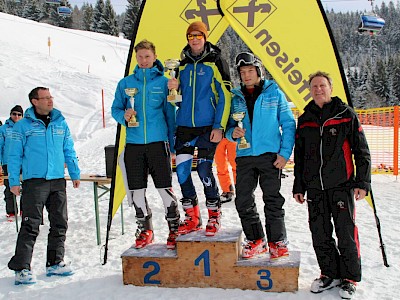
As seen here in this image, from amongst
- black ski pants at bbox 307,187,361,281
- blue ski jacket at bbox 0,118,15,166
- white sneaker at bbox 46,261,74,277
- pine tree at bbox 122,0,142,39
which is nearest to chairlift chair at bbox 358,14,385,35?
blue ski jacket at bbox 0,118,15,166

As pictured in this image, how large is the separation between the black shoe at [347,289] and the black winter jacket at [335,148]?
2.44ft

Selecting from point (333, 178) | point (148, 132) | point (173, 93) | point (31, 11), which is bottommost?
point (333, 178)

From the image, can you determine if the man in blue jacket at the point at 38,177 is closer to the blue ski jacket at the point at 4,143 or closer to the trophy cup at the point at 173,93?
the trophy cup at the point at 173,93

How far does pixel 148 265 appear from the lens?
3.60 meters

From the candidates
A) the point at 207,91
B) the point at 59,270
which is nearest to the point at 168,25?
the point at 207,91

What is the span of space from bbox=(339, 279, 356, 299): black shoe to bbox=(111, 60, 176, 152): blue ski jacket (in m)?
1.80

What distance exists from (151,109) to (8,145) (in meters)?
3.78

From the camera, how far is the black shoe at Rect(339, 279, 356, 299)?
3105 mm

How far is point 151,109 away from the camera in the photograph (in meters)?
3.64

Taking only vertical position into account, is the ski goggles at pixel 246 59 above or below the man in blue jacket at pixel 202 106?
above

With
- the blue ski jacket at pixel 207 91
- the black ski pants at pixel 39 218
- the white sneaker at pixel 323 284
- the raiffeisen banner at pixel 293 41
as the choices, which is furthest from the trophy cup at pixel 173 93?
the white sneaker at pixel 323 284

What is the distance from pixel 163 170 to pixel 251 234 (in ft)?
3.08

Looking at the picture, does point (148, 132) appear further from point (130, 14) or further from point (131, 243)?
point (130, 14)

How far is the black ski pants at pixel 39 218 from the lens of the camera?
380 cm
